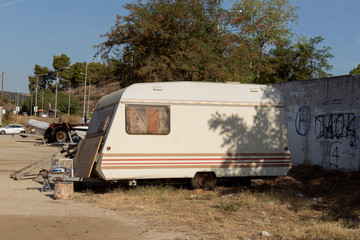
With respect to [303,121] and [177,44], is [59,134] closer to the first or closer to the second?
[177,44]

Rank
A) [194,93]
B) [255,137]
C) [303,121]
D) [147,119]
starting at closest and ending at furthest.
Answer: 1. [147,119]
2. [194,93]
3. [255,137]
4. [303,121]

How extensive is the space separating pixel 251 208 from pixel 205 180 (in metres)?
2.71

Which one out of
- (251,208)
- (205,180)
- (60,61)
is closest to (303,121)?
(205,180)

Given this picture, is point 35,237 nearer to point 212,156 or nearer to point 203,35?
point 212,156

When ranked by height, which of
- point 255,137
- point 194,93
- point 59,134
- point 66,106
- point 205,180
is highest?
point 66,106

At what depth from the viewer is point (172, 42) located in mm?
19781

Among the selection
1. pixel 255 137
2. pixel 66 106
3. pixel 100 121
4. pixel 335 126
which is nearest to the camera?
pixel 100 121

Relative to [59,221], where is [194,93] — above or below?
above

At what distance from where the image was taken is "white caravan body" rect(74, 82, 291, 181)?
11.6 m

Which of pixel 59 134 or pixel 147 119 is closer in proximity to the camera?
pixel 147 119

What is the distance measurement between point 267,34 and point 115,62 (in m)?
19.9

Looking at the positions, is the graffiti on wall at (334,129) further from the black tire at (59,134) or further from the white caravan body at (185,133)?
the black tire at (59,134)

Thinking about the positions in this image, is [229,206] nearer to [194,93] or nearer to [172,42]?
[194,93]

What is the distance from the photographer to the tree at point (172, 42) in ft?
62.5
